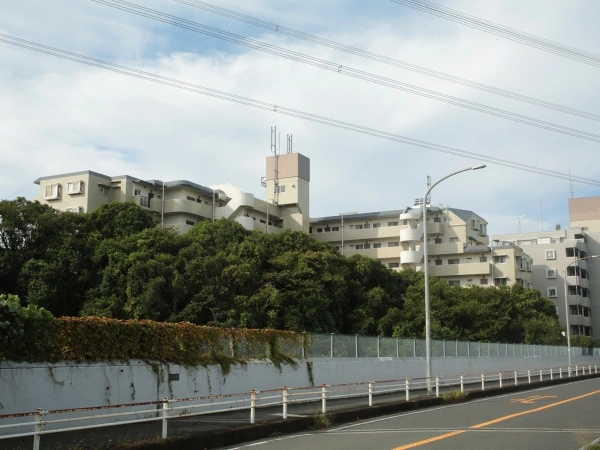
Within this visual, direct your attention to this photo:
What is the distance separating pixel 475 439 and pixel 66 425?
928cm

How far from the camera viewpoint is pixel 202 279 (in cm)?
3891

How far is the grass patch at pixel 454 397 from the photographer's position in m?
24.2

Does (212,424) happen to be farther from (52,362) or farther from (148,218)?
(148,218)

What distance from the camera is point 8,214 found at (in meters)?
42.9

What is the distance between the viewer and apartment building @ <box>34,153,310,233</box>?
60.6 metres

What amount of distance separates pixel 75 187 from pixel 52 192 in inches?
113

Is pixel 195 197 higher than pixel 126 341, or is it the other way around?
pixel 195 197

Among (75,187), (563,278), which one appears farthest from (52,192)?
(563,278)

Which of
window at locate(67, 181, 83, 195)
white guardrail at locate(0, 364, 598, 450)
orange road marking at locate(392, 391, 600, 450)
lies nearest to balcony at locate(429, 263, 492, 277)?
window at locate(67, 181, 83, 195)

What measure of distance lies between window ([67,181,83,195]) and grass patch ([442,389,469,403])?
43640 millimetres

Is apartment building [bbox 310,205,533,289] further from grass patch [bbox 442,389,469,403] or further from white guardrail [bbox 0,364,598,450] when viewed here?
grass patch [bbox 442,389,469,403]

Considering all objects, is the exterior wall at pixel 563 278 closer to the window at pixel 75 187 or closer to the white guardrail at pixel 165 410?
the window at pixel 75 187

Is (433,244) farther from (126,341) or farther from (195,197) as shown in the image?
(126,341)

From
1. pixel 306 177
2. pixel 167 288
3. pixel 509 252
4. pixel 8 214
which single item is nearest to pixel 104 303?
pixel 167 288
